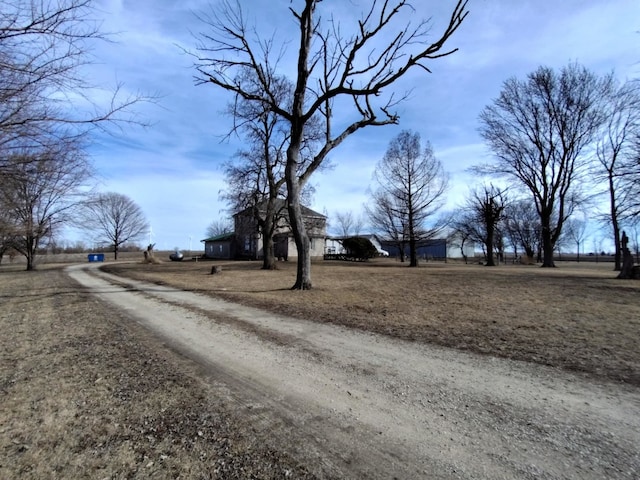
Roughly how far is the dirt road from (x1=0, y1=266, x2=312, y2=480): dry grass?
0.29 m

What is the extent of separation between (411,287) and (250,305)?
6.22m

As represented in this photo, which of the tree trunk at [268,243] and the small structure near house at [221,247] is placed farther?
the small structure near house at [221,247]

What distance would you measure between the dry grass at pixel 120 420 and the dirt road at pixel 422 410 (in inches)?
11.2

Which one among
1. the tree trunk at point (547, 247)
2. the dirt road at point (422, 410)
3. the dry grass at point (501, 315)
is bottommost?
the dirt road at point (422, 410)

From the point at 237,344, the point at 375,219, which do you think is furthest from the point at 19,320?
the point at 375,219

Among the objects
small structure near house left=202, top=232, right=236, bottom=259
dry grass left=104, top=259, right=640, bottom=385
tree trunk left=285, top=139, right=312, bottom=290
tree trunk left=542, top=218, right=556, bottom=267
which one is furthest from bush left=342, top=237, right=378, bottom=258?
tree trunk left=285, top=139, right=312, bottom=290

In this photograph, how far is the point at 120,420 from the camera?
3.55m

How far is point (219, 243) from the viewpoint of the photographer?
5822 centimetres

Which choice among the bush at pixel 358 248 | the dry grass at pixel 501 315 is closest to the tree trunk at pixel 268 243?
the dry grass at pixel 501 315

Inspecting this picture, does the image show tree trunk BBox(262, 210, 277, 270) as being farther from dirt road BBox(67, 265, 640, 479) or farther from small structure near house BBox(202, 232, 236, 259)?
small structure near house BBox(202, 232, 236, 259)

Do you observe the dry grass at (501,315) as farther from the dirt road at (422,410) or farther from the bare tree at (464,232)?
the bare tree at (464,232)

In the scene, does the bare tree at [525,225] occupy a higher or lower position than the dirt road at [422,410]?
higher

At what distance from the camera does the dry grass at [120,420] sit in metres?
2.76

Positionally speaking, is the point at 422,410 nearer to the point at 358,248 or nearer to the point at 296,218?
the point at 296,218
